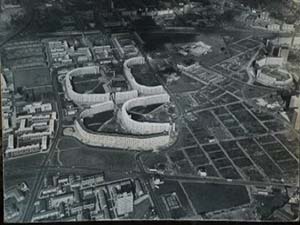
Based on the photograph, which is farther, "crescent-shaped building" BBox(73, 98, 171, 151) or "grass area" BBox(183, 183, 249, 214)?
"crescent-shaped building" BBox(73, 98, 171, 151)

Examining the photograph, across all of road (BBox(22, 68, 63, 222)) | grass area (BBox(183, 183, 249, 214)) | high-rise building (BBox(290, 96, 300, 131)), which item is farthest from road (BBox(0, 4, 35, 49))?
high-rise building (BBox(290, 96, 300, 131))

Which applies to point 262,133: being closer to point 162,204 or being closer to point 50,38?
point 162,204

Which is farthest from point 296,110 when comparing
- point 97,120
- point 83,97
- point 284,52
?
point 83,97

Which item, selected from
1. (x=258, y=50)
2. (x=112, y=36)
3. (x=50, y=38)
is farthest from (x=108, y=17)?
(x=258, y=50)

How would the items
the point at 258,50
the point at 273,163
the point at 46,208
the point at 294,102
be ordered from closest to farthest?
the point at 46,208, the point at 273,163, the point at 294,102, the point at 258,50

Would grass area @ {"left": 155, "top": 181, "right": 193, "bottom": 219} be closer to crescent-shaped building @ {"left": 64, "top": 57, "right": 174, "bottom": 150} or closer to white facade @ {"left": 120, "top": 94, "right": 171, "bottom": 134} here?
crescent-shaped building @ {"left": 64, "top": 57, "right": 174, "bottom": 150}

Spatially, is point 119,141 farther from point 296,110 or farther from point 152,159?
point 296,110

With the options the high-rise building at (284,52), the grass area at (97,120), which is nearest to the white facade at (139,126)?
the grass area at (97,120)

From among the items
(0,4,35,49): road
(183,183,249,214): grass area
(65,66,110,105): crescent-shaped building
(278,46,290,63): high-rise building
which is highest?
(0,4,35,49): road
